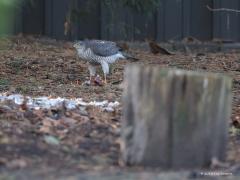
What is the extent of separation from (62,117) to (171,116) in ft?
6.20

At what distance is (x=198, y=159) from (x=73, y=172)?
0.88 m

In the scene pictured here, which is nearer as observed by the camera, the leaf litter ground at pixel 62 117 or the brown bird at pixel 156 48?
the leaf litter ground at pixel 62 117

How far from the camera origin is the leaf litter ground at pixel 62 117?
4656mm

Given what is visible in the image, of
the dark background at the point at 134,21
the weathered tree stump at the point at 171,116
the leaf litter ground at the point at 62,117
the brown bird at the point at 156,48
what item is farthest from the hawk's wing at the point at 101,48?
the weathered tree stump at the point at 171,116

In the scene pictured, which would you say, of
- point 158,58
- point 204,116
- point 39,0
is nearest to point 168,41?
point 158,58

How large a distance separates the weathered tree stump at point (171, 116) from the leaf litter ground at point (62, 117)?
192 mm

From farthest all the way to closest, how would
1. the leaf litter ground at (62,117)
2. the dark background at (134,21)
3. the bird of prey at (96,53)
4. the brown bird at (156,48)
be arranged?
the dark background at (134,21) < the brown bird at (156,48) < the bird of prey at (96,53) < the leaf litter ground at (62,117)

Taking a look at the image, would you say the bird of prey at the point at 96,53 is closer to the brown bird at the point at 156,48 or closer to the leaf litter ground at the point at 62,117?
the leaf litter ground at the point at 62,117

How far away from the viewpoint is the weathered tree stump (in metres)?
4.46

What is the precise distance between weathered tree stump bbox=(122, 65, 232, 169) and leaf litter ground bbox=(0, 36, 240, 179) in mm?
192

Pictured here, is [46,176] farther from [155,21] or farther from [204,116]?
[155,21]

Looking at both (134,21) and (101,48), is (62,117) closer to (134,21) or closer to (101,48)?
(101,48)

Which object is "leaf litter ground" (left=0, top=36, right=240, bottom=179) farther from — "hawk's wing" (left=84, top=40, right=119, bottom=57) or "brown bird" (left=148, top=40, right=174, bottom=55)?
"brown bird" (left=148, top=40, right=174, bottom=55)

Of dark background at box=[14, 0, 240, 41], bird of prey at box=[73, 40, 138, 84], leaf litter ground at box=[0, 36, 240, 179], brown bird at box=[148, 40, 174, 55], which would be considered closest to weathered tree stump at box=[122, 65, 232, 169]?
leaf litter ground at box=[0, 36, 240, 179]
